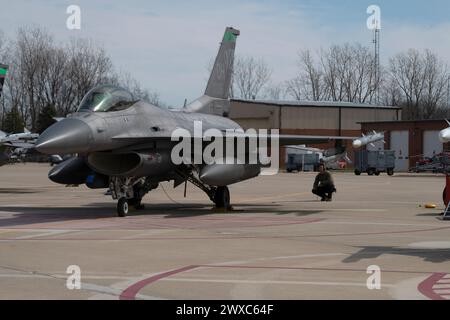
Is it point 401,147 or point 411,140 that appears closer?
point 411,140

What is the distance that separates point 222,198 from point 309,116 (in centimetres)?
5788

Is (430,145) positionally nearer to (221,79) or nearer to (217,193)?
(221,79)

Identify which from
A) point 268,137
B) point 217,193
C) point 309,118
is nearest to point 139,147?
point 217,193

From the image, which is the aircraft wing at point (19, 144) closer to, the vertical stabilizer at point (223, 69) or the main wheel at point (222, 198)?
the vertical stabilizer at point (223, 69)

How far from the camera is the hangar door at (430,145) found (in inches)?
2443

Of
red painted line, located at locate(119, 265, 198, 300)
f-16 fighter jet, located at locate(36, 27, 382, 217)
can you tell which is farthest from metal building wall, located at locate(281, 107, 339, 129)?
red painted line, located at locate(119, 265, 198, 300)

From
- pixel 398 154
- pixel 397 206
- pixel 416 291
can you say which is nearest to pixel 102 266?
pixel 416 291

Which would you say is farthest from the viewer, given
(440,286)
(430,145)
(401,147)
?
(401,147)

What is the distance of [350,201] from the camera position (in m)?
23.6

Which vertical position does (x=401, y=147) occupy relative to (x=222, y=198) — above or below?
above

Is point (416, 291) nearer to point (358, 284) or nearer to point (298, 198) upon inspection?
point (358, 284)

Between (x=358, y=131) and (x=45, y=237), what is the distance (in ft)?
221

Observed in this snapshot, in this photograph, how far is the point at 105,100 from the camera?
1602 cm
